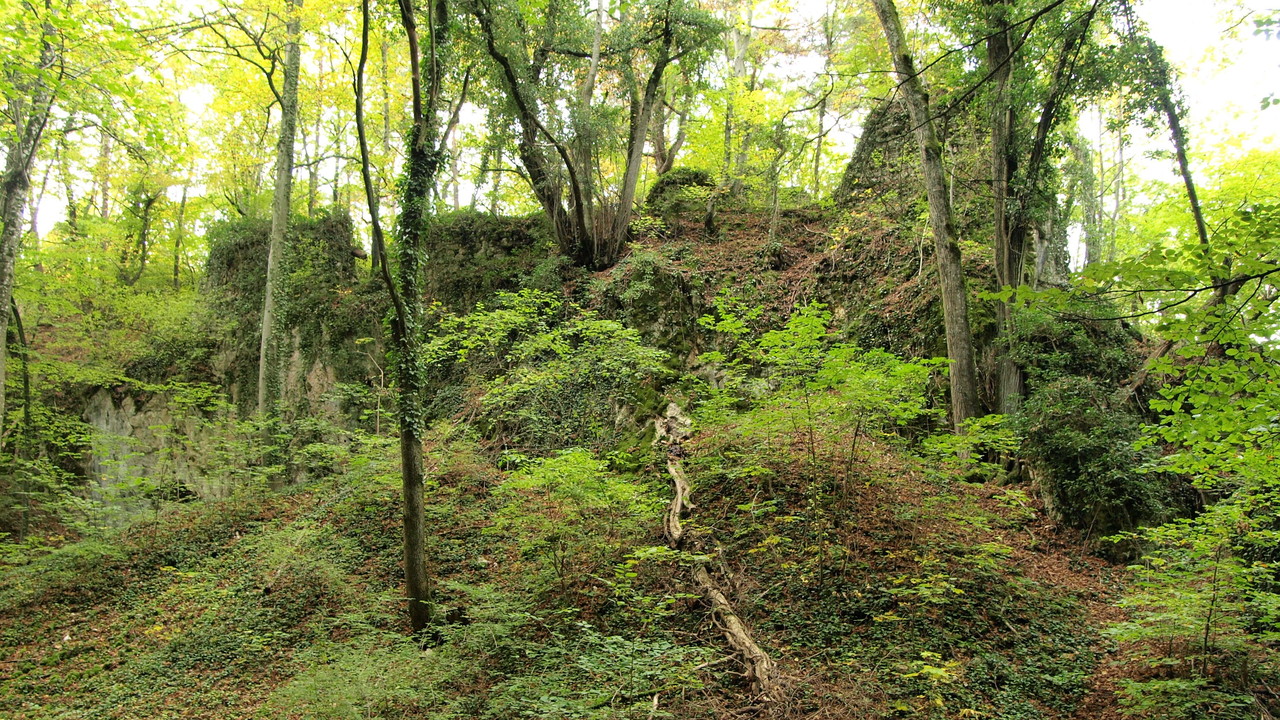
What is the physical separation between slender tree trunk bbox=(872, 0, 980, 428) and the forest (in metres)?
0.06

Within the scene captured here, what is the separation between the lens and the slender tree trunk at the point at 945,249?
761 centimetres

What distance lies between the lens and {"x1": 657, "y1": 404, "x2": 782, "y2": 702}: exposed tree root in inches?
177

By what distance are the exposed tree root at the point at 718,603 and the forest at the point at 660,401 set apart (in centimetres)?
4

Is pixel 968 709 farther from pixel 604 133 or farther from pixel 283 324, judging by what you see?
pixel 283 324

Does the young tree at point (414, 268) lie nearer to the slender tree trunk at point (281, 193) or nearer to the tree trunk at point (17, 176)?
the tree trunk at point (17, 176)

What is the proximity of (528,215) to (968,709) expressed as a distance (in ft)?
43.6

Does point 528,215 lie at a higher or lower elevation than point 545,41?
lower

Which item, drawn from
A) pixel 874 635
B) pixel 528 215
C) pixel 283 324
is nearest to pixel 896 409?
pixel 874 635

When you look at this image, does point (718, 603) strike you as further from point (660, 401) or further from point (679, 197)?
point (679, 197)

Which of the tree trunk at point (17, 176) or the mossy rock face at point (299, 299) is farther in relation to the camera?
the mossy rock face at point (299, 299)

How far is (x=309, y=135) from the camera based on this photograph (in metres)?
18.0

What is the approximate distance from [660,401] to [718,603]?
4.52 meters

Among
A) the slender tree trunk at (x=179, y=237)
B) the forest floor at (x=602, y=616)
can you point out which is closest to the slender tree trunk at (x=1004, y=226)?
the forest floor at (x=602, y=616)

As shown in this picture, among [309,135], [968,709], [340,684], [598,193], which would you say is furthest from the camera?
[309,135]
